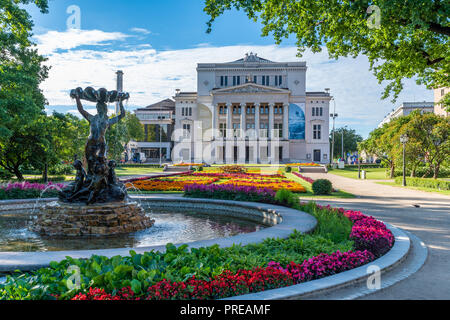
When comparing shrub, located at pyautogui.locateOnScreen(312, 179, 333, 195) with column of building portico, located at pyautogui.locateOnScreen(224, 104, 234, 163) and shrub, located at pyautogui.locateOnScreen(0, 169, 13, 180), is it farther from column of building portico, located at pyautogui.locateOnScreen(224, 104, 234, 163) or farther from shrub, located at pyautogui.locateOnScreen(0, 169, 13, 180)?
column of building portico, located at pyautogui.locateOnScreen(224, 104, 234, 163)

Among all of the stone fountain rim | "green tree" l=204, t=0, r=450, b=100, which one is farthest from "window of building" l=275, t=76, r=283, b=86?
the stone fountain rim

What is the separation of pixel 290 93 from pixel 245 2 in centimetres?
6292

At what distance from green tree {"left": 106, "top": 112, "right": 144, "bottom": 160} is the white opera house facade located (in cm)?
1048

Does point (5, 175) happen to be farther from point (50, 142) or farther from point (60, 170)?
point (60, 170)

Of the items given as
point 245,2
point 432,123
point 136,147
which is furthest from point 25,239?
point 136,147

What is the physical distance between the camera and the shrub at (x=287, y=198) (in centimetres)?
1300

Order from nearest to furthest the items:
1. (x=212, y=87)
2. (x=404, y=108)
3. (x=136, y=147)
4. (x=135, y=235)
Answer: (x=135, y=235)
(x=212, y=87)
(x=136, y=147)
(x=404, y=108)

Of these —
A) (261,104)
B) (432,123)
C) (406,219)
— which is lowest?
(406,219)

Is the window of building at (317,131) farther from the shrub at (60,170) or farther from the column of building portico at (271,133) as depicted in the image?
the shrub at (60,170)

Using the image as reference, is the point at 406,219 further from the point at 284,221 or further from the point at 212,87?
the point at 212,87

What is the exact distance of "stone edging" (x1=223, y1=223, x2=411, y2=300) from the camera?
445 cm

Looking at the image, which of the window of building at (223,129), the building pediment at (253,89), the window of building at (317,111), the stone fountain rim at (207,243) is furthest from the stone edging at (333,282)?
the window of building at (317,111)

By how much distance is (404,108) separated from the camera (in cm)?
10188

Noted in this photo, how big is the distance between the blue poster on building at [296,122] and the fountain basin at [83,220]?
6729 cm
